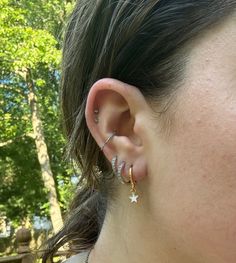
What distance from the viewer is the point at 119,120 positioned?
103 centimetres

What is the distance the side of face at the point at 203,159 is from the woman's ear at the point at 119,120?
0.04 m

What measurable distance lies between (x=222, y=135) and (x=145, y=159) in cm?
18

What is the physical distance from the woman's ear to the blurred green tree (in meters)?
3.21

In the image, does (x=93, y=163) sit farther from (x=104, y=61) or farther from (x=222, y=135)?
(x=222, y=135)

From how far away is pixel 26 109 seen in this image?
35.1ft

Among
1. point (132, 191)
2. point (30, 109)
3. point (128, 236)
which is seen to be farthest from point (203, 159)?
point (30, 109)

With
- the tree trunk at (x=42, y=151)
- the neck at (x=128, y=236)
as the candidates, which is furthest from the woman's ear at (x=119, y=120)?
the tree trunk at (x=42, y=151)

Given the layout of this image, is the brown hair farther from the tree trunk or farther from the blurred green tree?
the tree trunk

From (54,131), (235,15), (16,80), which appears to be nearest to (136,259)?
(235,15)

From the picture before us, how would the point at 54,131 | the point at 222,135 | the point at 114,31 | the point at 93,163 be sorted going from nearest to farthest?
1. the point at 222,135
2. the point at 114,31
3. the point at 93,163
4. the point at 54,131

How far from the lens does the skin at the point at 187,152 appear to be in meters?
0.89

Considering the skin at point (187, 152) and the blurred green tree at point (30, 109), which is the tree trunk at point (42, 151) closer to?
the blurred green tree at point (30, 109)

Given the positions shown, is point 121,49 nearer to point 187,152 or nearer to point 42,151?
point 187,152

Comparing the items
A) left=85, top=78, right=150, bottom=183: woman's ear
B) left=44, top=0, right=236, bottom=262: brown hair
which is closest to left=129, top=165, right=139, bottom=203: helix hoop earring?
left=85, top=78, right=150, bottom=183: woman's ear
